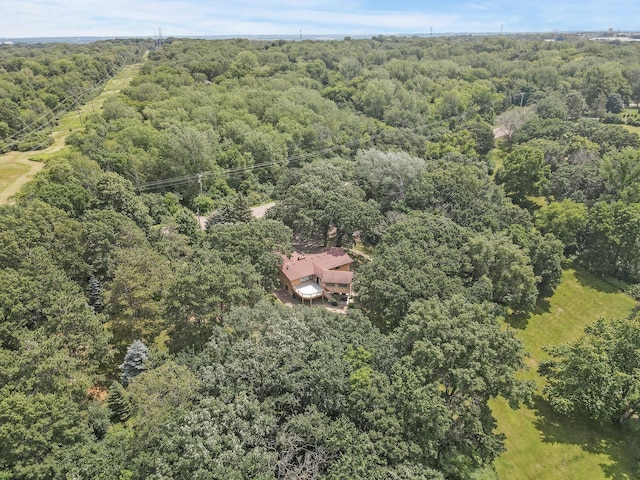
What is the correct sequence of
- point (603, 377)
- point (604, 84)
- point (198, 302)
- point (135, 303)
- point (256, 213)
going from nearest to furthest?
point (603, 377), point (198, 302), point (135, 303), point (256, 213), point (604, 84)

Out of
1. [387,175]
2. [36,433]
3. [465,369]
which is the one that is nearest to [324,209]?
[387,175]

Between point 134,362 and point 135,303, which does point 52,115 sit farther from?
point 134,362

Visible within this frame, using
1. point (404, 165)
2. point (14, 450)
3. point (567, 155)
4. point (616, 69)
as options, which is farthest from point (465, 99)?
point (14, 450)

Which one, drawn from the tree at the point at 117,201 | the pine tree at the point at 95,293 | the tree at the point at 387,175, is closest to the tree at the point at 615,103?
the tree at the point at 387,175

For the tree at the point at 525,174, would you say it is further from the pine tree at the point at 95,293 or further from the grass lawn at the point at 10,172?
the grass lawn at the point at 10,172

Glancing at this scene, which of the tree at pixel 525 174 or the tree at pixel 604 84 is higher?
the tree at pixel 604 84

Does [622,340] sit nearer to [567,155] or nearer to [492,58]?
[567,155]
